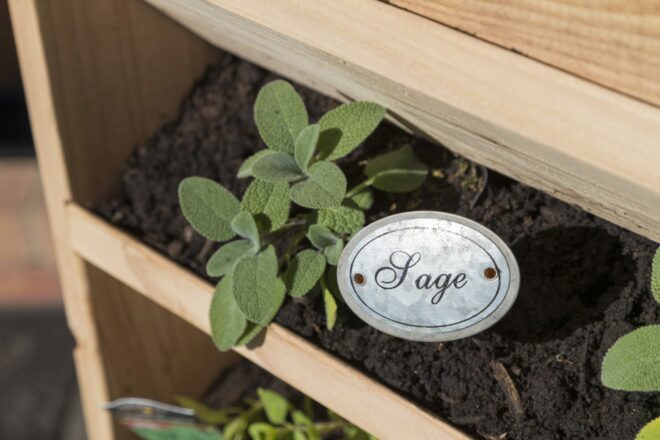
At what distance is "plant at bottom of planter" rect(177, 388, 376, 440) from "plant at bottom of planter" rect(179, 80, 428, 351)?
21cm

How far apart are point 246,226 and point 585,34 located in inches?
13.7

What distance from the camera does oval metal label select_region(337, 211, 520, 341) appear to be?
2.29ft

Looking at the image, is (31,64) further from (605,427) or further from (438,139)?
(605,427)

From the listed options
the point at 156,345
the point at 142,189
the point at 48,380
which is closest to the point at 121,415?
the point at 156,345

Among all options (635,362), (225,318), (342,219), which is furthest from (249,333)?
(635,362)

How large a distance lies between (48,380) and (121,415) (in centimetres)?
114

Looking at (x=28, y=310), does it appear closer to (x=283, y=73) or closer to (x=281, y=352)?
(x=283, y=73)

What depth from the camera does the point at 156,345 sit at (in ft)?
3.92

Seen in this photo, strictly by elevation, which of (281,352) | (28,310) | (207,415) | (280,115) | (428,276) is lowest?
(28,310)

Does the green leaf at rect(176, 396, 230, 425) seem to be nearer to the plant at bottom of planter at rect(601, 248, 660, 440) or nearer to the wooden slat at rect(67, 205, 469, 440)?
the wooden slat at rect(67, 205, 469, 440)

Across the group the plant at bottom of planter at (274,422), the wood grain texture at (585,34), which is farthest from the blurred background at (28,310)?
the wood grain texture at (585,34)

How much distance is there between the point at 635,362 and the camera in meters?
0.68

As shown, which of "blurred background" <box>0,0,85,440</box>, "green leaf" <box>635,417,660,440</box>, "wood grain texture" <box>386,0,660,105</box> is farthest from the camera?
"blurred background" <box>0,0,85,440</box>

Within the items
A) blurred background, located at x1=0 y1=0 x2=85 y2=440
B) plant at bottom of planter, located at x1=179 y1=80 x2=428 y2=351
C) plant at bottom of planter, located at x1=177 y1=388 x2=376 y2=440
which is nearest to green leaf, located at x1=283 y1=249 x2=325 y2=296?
plant at bottom of planter, located at x1=179 y1=80 x2=428 y2=351
